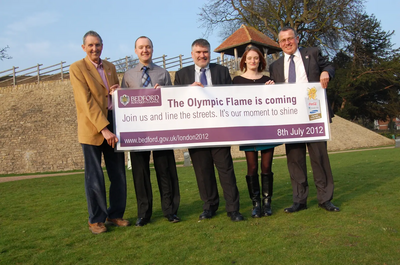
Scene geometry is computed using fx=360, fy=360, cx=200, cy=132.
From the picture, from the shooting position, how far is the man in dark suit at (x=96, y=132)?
447 cm

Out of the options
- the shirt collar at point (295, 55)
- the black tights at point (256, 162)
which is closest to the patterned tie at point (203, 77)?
the black tights at point (256, 162)

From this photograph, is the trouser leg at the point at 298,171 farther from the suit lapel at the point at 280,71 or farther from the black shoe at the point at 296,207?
the suit lapel at the point at 280,71

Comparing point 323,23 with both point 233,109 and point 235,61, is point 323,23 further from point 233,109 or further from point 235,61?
point 233,109

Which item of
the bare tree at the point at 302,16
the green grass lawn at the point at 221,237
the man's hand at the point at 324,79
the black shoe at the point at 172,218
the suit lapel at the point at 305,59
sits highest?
the bare tree at the point at 302,16

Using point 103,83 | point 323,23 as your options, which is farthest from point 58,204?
point 323,23

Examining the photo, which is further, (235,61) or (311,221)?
(235,61)

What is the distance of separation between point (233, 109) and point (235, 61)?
29.2 meters

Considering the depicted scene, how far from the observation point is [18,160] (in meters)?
22.8

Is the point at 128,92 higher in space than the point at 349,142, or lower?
higher

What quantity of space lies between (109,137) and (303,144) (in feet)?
9.16

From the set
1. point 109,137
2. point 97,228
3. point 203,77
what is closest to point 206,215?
point 97,228

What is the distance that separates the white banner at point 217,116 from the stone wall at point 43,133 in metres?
18.7

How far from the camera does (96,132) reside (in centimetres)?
452

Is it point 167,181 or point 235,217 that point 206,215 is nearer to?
point 235,217
